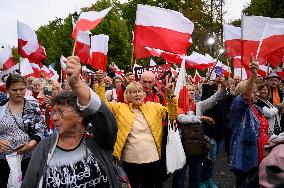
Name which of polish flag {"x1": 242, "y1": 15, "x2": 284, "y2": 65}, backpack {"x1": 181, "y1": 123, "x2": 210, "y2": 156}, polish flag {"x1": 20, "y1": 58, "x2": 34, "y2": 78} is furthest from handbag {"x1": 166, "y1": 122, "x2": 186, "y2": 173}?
polish flag {"x1": 20, "y1": 58, "x2": 34, "y2": 78}

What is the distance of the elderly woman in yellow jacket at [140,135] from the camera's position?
462 centimetres

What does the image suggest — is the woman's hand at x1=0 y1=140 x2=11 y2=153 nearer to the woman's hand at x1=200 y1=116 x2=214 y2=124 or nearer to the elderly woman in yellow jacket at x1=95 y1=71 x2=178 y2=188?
the elderly woman in yellow jacket at x1=95 y1=71 x2=178 y2=188

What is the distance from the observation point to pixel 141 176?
Result: 4.71m

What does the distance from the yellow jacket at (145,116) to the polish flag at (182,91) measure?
484 mm

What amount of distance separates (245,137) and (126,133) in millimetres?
1477

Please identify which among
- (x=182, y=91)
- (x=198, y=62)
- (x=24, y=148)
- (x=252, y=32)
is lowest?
(x=24, y=148)

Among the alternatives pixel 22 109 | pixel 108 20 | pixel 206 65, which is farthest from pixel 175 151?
pixel 108 20

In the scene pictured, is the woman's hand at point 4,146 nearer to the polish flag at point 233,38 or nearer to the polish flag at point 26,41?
the polish flag at point 26,41

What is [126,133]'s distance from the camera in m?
4.61

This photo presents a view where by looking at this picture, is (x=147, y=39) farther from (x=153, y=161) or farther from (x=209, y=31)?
(x=209, y=31)

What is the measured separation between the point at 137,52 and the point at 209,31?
25.5 meters

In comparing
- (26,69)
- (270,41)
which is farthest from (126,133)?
(26,69)

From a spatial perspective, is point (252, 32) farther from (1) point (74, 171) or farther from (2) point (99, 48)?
(1) point (74, 171)

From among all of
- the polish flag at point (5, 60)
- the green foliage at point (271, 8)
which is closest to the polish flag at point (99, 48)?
the polish flag at point (5, 60)
